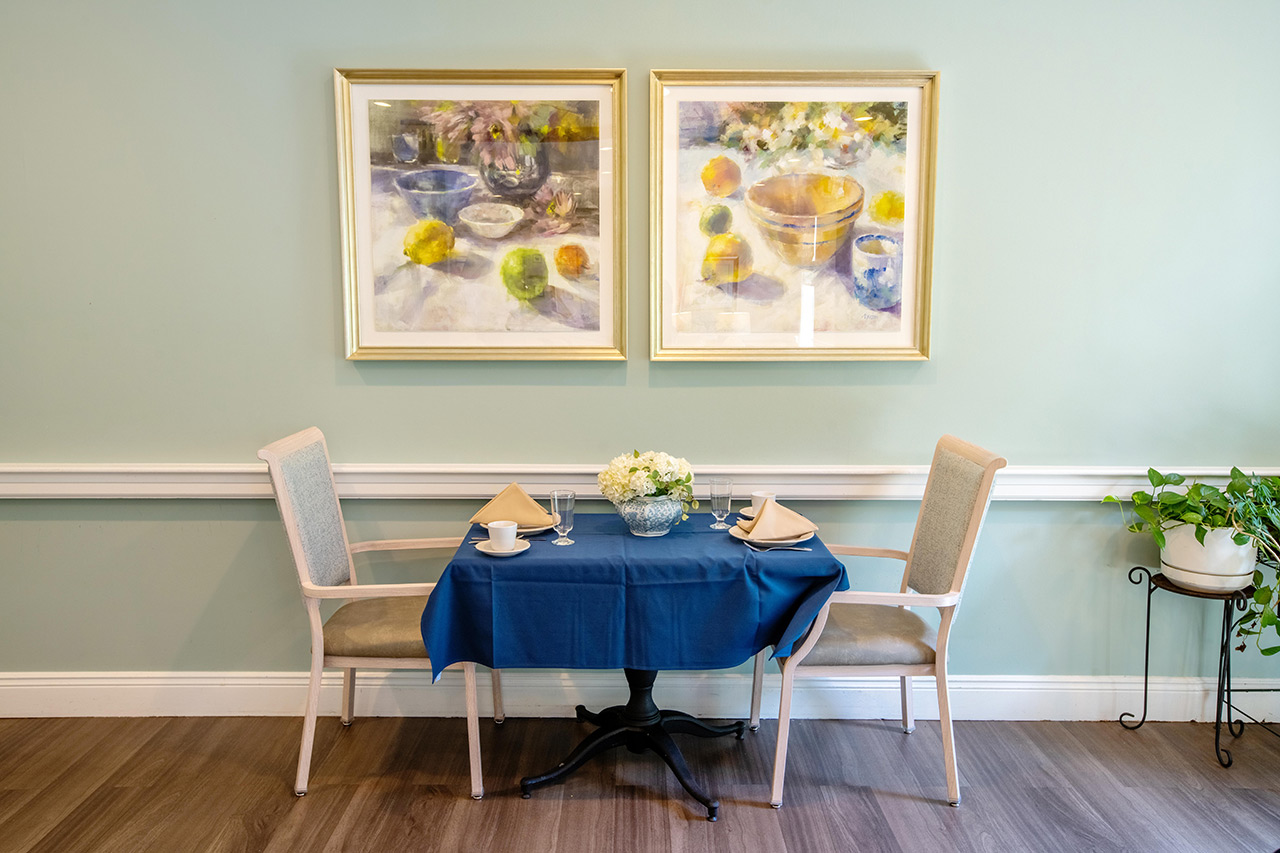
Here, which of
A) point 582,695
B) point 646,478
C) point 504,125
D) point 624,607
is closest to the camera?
point 624,607

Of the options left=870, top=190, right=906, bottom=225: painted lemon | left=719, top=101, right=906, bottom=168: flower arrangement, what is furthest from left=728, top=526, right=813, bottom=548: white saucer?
left=719, top=101, right=906, bottom=168: flower arrangement

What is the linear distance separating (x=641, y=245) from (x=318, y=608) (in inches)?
58.8

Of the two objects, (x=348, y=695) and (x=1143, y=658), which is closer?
(x=348, y=695)

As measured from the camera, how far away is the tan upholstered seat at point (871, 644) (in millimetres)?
2363

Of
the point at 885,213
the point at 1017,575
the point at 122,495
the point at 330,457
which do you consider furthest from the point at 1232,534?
the point at 122,495

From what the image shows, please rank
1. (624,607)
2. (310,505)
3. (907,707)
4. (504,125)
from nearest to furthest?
(624,607), (310,505), (504,125), (907,707)

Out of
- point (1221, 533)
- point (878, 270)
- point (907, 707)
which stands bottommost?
point (907, 707)

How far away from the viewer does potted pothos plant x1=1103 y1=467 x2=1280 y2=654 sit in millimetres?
2529

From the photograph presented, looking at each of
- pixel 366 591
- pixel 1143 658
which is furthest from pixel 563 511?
pixel 1143 658

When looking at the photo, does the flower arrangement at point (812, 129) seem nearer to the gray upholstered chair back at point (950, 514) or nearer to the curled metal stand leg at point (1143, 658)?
the gray upholstered chair back at point (950, 514)

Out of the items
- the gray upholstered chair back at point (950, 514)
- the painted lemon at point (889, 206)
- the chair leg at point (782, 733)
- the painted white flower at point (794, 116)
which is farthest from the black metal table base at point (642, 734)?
the painted white flower at point (794, 116)

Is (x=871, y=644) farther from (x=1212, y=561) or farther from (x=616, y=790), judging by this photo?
(x=1212, y=561)

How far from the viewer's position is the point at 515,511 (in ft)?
8.32

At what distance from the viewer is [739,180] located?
2.70 metres
